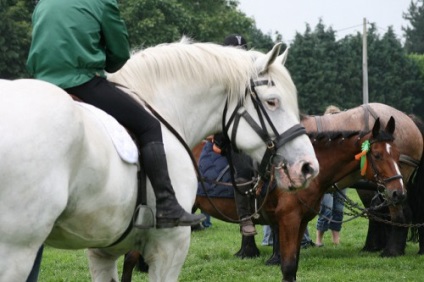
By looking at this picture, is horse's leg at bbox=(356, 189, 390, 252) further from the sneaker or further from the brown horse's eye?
the sneaker

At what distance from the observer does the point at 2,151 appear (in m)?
3.33

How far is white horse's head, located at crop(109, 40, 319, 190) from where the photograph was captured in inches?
193

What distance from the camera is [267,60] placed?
5004mm

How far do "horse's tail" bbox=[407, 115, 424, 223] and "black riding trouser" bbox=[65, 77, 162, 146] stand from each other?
696cm

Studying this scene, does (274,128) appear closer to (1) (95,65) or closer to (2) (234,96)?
(2) (234,96)

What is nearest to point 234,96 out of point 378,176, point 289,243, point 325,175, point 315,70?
point 289,243

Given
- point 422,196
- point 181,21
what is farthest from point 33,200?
point 181,21

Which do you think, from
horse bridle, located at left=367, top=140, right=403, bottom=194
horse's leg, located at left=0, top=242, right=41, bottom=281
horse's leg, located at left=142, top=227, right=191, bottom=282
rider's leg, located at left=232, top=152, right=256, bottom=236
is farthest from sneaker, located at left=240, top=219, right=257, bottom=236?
horse's leg, located at left=0, top=242, right=41, bottom=281

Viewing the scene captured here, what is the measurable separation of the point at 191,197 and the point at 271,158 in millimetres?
614

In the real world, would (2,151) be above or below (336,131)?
above

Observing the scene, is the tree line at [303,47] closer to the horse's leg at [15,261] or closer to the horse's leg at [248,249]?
the horse's leg at [248,249]

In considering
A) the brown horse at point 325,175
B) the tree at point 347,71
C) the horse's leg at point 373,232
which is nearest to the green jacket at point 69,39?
the brown horse at point 325,175

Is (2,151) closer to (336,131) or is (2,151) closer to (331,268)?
(336,131)

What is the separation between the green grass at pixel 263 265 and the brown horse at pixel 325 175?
832mm
